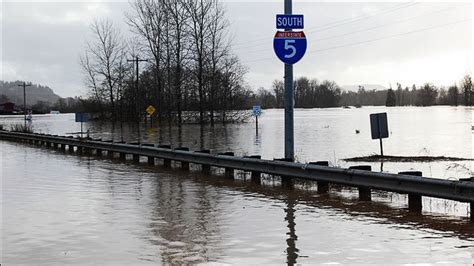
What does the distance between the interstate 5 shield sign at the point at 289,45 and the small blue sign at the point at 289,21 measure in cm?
14

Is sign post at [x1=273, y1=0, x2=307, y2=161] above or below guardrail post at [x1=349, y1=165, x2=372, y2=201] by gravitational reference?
above

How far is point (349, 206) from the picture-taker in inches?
429

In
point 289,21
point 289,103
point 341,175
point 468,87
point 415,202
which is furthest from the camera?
point 468,87

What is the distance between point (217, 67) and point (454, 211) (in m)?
64.3

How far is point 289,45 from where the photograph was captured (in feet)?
45.9

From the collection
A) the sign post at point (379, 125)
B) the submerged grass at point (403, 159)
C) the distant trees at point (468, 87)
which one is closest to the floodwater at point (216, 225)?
the sign post at point (379, 125)

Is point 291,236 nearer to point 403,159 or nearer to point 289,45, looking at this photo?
point 289,45

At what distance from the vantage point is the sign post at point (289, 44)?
45.6 feet

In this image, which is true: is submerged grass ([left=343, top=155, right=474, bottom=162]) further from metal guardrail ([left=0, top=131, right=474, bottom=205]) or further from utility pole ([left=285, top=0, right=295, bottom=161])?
utility pole ([left=285, top=0, right=295, bottom=161])

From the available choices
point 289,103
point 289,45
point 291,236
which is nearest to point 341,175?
point 289,103

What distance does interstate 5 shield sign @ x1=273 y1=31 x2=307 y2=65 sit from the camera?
14.0 m

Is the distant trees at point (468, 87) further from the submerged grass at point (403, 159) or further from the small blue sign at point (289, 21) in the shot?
the small blue sign at point (289, 21)

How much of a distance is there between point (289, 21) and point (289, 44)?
0.52 meters

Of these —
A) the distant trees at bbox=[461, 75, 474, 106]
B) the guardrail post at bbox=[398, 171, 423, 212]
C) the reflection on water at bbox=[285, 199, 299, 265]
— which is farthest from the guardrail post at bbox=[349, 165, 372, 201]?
the distant trees at bbox=[461, 75, 474, 106]
